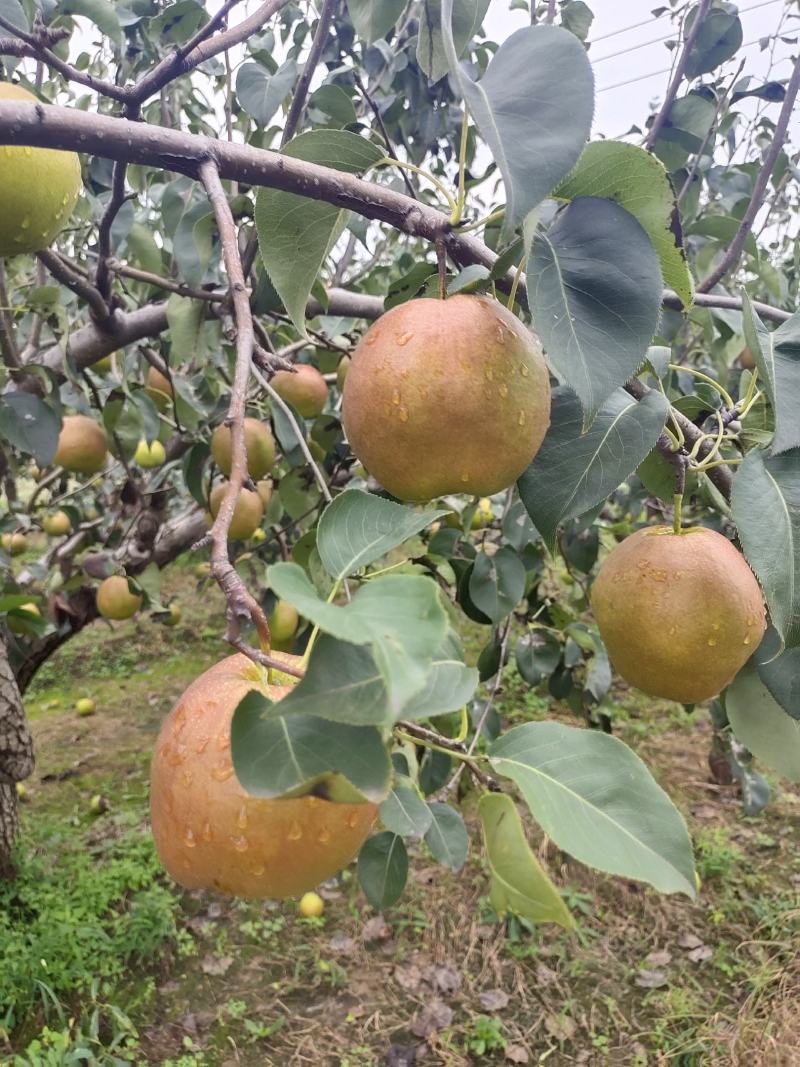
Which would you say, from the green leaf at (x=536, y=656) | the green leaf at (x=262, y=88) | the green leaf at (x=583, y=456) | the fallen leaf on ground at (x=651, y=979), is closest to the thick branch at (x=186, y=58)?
the green leaf at (x=583, y=456)

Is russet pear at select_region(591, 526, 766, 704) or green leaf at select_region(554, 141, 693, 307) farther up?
green leaf at select_region(554, 141, 693, 307)

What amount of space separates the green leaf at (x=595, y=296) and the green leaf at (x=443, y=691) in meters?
0.20

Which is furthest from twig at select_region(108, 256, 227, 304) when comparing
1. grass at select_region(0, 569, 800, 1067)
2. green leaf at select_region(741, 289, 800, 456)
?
grass at select_region(0, 569, 800, 1067)

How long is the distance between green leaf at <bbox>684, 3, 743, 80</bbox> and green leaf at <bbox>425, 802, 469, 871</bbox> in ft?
5.37

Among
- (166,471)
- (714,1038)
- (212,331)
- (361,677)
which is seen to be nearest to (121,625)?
(166,471)

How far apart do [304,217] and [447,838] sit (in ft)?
2.20

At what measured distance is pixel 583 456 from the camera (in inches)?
30.0

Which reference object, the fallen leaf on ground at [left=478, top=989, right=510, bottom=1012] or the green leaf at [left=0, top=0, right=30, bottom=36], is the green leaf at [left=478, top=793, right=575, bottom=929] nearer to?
the green leaf at [left=0, top=0, right=30, bottom=36]

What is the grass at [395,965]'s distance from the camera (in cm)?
195

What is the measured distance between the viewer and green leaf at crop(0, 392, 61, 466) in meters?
1.48

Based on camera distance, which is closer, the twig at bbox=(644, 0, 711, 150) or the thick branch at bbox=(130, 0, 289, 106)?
the thick branch at bbox=(130, 0, 289, 106)

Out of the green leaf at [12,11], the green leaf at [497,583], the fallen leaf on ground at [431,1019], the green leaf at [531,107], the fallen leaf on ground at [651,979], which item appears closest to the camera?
the green leaf at [531,107]

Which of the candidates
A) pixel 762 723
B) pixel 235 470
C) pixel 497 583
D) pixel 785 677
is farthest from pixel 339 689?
pixel 497 583

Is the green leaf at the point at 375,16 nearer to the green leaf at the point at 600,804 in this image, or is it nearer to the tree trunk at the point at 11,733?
the green leaf at the point at 600,804
